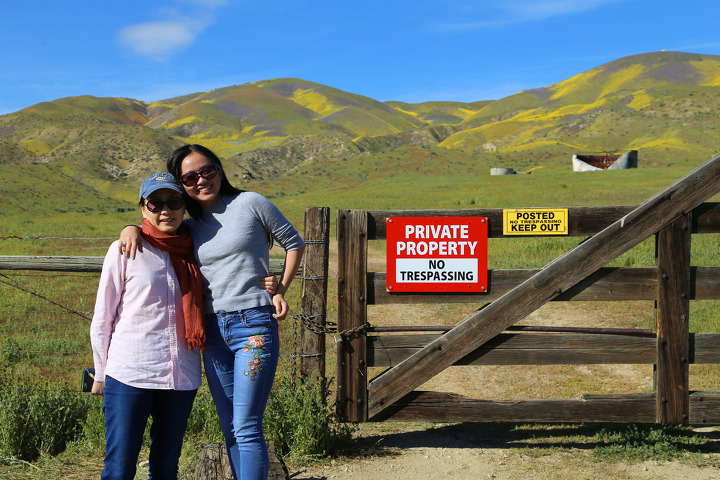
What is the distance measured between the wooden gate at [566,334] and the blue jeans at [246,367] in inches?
60.1

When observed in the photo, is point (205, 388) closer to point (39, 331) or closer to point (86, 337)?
point (86, 337)

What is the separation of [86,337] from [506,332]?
6552 mm

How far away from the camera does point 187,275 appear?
292cm

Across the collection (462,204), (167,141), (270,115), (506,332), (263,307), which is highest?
(270,115)

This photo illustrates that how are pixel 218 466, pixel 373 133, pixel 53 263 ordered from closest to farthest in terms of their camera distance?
1. pixel 218 466
2. pixel 53 263
3. pixel 373 133

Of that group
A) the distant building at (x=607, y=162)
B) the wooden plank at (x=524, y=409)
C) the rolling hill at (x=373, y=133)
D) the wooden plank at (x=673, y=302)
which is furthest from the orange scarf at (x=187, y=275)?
the rolling hill at (x=373, y=133)

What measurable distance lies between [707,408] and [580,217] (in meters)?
1.75

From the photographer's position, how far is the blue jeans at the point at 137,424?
2.76 meters

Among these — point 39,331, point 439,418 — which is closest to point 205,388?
point 439,418

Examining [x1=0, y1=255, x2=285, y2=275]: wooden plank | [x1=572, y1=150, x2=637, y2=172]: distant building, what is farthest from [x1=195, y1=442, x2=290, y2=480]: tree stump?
[x1=572, y1=150, x2=637, y2=172]: distant building

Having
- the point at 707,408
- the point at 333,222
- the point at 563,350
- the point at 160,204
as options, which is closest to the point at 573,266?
the point at 563,350

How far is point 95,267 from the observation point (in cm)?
509

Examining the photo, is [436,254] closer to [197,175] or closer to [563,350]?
[563,350]

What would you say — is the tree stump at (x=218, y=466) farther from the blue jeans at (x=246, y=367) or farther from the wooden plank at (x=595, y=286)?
the wooden plank at (x=595, y=286)
